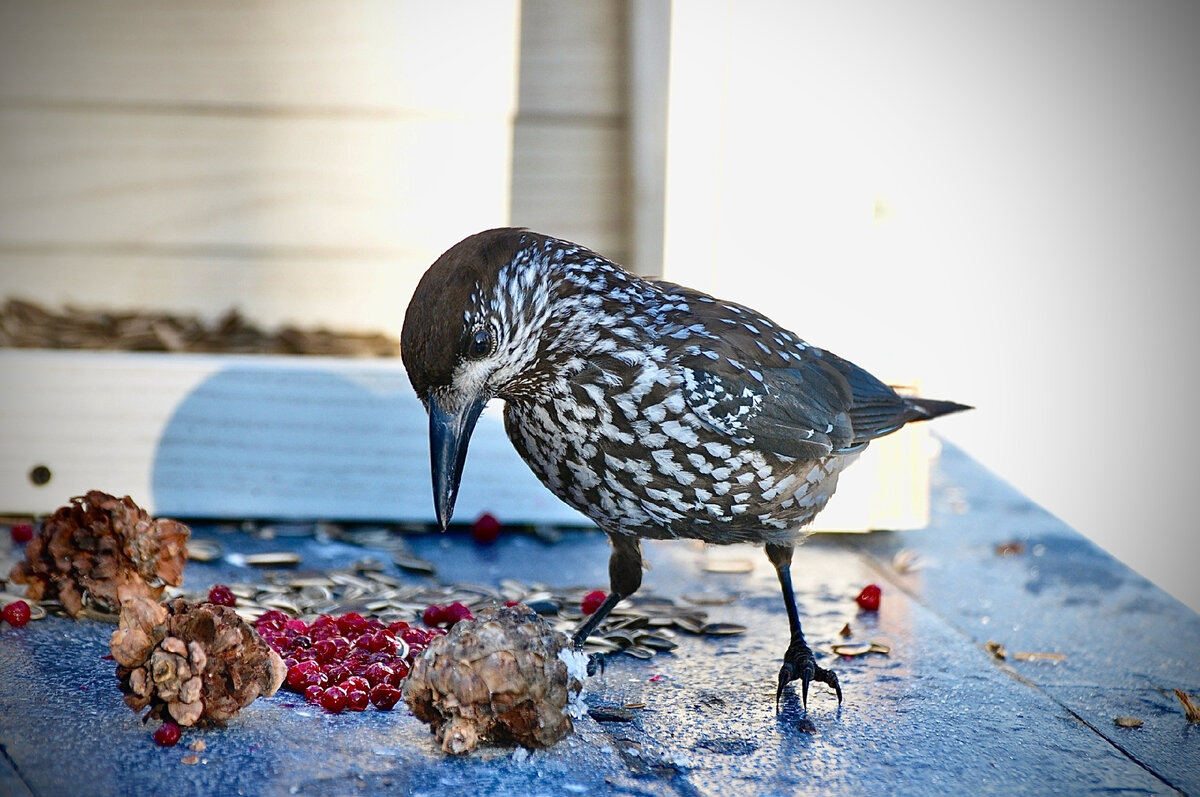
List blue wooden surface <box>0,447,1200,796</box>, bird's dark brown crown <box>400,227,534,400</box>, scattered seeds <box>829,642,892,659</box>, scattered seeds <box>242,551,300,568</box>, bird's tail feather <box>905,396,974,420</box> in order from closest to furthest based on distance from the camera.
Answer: blue wooden surface <box>0,447,1200,796</box>, bird's dark brown crown <box>400,227,534,400</box>, scattered seeds <box>829,642,892,659</box>, bird's tail feather <box>905,396,974,420</box>, scattered seeds <box>242,551,300,568</box>

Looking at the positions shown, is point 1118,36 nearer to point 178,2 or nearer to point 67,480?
point 178,2

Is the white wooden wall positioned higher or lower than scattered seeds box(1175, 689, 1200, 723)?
higher

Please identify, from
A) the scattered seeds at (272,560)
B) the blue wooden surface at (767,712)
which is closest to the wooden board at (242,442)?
A: the blue wooden surface at (767,712)

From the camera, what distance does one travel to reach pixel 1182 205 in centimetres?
791

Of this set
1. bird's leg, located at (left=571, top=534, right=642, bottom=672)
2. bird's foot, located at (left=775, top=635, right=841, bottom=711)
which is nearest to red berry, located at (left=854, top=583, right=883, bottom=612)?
bird's foot, located at (left=775, top=635, right=841, bottom=711)

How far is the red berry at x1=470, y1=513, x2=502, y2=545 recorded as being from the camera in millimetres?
3807

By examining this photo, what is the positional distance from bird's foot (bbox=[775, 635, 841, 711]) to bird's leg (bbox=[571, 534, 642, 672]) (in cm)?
39

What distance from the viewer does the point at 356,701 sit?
7.95 ft

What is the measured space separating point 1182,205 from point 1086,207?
0.57 metres

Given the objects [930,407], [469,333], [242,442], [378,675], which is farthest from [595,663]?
[242,442]

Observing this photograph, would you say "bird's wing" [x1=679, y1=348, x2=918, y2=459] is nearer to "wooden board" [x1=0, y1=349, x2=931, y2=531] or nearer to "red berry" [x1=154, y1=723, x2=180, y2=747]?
"wooden board" [x1=0, y1=349, x2=931, y2=531]

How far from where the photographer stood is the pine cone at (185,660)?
2205mm

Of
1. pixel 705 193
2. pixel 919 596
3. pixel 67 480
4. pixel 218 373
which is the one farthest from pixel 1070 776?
pixel 67 480

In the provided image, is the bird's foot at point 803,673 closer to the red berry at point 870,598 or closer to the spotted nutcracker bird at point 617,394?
the spotted nutcracker bird at point 617,394
